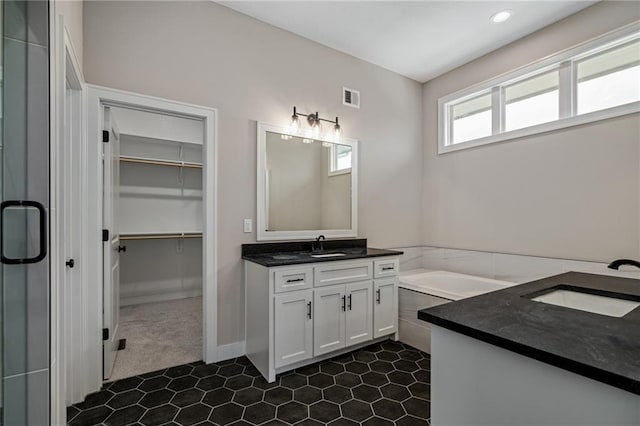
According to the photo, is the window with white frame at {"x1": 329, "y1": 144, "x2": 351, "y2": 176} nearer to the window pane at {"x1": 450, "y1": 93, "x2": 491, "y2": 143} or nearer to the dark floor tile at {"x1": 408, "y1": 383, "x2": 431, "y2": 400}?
the window pane at {"x1": 450, "y1": 93, "x2": 491, "y2": 143}

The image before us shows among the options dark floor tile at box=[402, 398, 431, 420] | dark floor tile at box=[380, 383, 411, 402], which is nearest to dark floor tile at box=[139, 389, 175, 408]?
dark floor tile at box=[380, 383, 411, 402]

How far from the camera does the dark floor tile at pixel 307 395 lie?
2.03 meters

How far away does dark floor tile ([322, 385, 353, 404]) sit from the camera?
2.04 m

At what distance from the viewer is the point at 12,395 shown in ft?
3.49

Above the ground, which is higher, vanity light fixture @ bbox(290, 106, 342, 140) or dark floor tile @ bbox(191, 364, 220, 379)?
vanity light fixture @ bbox(290, 106, 342, 140)

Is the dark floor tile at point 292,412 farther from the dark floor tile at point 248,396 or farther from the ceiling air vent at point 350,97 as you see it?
the ceiling air vent at point 350,97

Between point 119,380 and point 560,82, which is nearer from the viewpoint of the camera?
point 119,380

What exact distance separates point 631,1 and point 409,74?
197 cm

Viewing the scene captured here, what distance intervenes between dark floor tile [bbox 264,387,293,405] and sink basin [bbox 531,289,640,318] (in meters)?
1.62

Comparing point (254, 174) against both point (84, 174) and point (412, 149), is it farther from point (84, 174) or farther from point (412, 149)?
point (412, 149)

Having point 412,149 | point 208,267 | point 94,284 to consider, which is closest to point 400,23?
point 412,149

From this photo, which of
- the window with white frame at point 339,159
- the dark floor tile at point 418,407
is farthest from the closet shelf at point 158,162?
the dark floor tile at point 418,407

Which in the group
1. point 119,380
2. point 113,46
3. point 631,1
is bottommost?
point 119,380

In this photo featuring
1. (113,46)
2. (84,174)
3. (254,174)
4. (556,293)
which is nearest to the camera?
(556,293)
